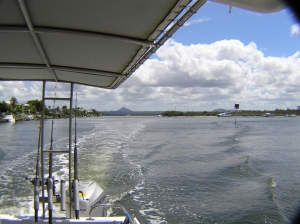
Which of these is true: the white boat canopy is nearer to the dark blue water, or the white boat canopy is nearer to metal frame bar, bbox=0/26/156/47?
metal frame bar, bbox=0/26/156/47

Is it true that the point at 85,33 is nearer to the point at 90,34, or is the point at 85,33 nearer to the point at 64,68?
the point at 90,34

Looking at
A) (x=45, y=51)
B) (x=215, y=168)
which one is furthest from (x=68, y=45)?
(x=215, y=168)

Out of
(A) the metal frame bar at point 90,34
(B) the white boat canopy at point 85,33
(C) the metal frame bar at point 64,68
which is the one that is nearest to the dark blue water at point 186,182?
(C) the metal frame bar at point 64,68

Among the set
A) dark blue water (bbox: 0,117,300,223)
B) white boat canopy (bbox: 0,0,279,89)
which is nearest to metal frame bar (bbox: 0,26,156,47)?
white boat canopy (bbox: 0,0,279,89)

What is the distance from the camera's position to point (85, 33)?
2.36 meters

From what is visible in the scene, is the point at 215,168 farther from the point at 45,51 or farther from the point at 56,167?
the point at 45,51

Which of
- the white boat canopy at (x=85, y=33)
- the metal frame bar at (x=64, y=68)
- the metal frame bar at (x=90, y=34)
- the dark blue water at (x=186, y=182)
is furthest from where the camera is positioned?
the dark blue water at (x=186, y=182)

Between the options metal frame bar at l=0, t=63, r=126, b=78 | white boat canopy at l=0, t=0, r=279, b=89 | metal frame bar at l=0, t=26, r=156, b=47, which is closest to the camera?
white boat canopy at l=0, t=0, r=279, b=89

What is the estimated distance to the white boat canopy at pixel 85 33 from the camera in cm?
186

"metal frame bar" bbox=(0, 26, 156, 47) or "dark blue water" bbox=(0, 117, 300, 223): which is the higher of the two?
"metal frame bar" bbox=(0, 26, 156, 47)

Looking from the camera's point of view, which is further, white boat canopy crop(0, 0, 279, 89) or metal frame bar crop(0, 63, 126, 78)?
metal frame bar crop(0, 63, 126, 78)

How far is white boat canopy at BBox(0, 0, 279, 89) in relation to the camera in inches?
73.1

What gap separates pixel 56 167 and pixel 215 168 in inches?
298

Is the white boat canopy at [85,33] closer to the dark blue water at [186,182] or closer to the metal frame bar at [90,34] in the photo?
the metal frame bar at [90,34]
